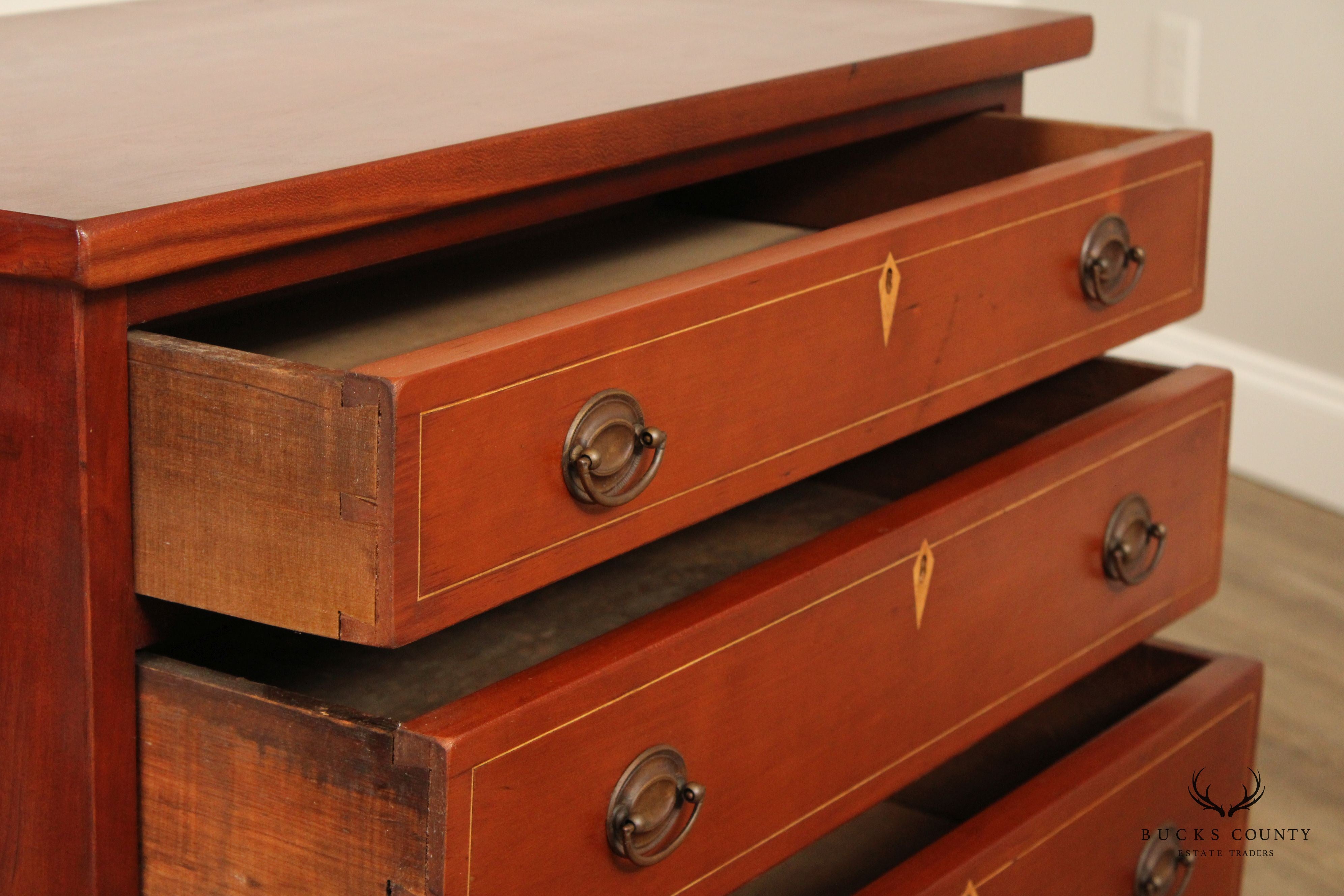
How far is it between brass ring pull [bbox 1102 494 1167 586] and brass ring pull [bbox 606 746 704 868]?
0.40 m

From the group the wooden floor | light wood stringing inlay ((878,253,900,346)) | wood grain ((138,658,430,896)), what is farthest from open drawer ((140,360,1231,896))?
the wooden floor

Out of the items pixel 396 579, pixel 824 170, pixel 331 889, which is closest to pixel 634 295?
pixel 396 579

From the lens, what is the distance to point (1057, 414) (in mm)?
1170

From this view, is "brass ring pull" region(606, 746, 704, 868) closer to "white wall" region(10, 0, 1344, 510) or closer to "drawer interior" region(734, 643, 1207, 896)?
"drawer interior" region(734, 643, 1207, 896)

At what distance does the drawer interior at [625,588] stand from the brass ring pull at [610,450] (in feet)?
0.39

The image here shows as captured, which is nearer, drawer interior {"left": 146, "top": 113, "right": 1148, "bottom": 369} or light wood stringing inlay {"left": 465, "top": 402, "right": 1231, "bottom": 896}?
light wood stringing inlay {"left": 465, "top": 402, "right": 1231, "bottom": 896}

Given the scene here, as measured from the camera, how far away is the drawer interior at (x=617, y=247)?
779 millimetres

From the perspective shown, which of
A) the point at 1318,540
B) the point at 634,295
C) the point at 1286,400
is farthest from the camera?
the point at 1286,400

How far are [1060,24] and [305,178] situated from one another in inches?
26.3

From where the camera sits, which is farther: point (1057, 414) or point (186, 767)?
point (1057, 414)

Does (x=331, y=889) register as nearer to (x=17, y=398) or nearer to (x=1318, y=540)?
(x=17, y=398)

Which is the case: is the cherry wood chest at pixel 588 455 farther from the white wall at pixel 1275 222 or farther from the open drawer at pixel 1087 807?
the white wall at pixel 1275 222

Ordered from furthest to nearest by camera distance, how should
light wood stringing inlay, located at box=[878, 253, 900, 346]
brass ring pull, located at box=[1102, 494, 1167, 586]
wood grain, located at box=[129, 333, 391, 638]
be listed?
brass ring pull, located at box=[1102, 494, 1167, 586]
light wood stringing inlay, located at box=[878, 253, 900, 346]
wood grain, located at box=[129, 333, 391, 638]

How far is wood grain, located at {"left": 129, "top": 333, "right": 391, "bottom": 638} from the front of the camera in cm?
58
